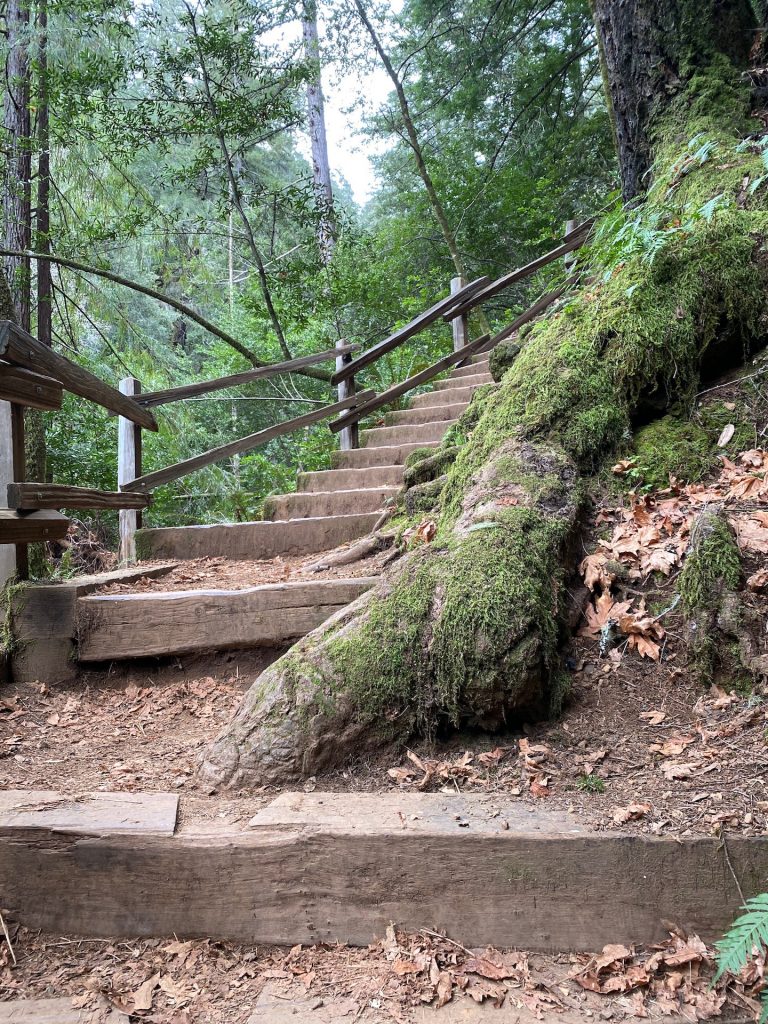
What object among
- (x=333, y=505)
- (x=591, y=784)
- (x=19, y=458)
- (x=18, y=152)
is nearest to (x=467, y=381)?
(x=333, y=505)

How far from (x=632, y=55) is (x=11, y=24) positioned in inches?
295

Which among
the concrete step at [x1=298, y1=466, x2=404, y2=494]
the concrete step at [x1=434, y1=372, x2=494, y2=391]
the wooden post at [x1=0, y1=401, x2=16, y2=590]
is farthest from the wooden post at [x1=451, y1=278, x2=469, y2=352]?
the wooden post at [x1=0, y1=401, x2=16, y2=590]

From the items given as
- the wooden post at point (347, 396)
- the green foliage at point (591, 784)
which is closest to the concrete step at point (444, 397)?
the wooden post at point (347, 396)

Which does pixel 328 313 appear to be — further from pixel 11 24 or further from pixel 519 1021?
pixel 519 1021

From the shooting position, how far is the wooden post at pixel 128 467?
5.34 m

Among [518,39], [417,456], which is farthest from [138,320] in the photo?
[417,456]

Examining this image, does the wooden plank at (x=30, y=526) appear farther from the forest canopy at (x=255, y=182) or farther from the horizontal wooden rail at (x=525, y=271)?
the horizontal wooden rail at (x=525, y=271)

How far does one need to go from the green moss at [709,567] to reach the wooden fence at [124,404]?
2944 mm

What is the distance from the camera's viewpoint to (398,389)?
7602 millimetres

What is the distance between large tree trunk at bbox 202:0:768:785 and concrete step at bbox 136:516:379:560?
2.99 ft

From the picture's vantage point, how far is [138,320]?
659 inches

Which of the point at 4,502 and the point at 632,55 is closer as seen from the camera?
the point at 4,502

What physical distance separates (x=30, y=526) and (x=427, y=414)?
491 centimetres

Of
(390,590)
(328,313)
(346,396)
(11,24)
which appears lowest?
(390,590)
